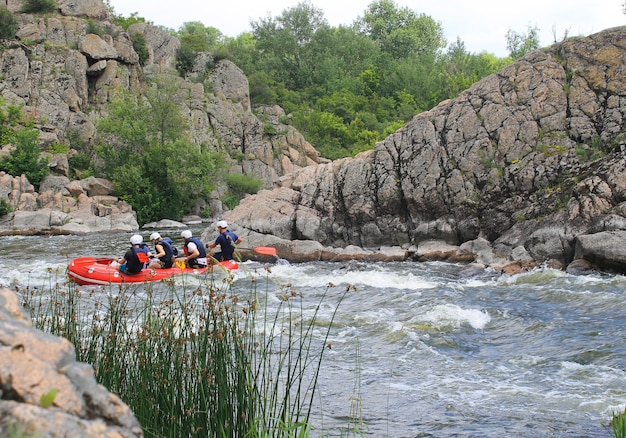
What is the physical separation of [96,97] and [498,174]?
30.0 meters

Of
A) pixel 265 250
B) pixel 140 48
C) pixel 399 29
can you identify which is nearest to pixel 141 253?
pixel 265 250

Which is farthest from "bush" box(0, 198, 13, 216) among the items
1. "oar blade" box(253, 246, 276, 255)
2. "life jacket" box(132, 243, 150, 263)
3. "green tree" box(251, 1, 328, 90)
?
"green tree" box(251, 1, 328, 90)

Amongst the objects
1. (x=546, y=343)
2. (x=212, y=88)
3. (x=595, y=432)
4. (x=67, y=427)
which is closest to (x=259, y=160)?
(x=212, y=88)

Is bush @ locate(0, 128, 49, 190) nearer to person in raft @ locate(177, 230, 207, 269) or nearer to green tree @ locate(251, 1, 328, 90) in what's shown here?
person in raft @ locate(177, 230, 207, 269)

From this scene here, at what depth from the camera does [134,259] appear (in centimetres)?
1309

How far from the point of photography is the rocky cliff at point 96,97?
30.1 metres

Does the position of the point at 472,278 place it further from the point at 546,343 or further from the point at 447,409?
A: the point at 447,409

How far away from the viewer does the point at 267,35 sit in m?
62.6

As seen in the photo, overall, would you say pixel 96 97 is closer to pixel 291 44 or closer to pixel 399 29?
pixel 291 44

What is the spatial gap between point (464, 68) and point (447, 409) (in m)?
46.5

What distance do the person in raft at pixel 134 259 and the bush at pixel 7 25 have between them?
30568 mm

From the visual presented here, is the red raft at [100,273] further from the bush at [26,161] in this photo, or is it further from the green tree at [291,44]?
the green tree at [291,44]

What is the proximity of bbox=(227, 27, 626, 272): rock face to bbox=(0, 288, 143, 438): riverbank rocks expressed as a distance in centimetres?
1376

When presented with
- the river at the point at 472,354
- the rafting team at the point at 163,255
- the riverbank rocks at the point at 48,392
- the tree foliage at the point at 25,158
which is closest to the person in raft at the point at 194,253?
the rafting team at the point at 163,255
